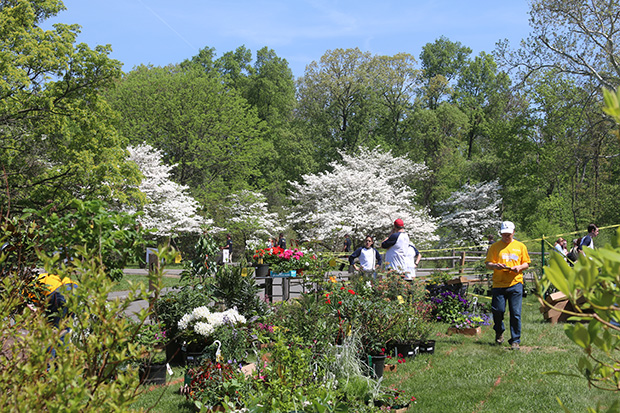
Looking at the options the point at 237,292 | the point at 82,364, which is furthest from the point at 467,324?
the point at 82,364

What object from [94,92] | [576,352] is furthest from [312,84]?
[576,352]

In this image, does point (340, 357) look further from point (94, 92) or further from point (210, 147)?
point (210, 147)

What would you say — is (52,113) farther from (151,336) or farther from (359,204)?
(359,204)

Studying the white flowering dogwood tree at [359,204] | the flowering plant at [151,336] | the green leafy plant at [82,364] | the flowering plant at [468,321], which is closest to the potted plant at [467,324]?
the flowering plant at [468,321]

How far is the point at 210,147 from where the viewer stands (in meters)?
32.2

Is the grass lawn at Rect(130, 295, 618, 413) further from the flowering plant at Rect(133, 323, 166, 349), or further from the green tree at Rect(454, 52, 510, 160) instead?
the green tree at Rect(454, 52, 510, 160)

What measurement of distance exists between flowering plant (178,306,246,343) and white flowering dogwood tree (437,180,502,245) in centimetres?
2756

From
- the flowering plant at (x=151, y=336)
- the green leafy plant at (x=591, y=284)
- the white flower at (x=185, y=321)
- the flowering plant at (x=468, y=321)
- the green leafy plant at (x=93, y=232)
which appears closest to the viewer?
the green leafy plant at (x=591, y=284)

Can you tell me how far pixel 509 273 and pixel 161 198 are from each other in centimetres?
2399

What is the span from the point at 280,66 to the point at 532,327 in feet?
144

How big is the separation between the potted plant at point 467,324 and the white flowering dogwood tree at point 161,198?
20.7 meters

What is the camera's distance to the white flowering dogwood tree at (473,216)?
1254 inches

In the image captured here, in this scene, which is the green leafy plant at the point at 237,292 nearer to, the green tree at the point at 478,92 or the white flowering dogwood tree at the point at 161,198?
the white flowering dogwood tree at the point at 161,198

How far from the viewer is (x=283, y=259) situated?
9.14 metres
